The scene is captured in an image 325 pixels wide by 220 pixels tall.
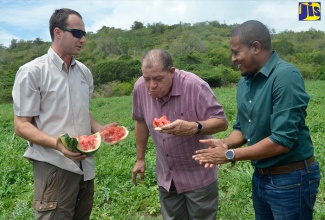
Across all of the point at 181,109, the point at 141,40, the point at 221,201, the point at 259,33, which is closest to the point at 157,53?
the point at 181,109

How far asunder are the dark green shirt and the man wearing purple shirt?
375mm

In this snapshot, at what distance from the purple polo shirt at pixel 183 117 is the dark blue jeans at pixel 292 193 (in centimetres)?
71

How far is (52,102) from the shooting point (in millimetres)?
3375

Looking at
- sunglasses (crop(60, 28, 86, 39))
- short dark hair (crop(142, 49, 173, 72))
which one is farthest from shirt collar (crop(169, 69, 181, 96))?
sunglasses (crop(60, 28, 86, 39))

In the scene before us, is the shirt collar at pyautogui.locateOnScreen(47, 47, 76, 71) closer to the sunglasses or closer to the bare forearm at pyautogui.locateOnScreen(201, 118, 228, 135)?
the sunglasses

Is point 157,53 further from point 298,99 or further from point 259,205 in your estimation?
point 259,205

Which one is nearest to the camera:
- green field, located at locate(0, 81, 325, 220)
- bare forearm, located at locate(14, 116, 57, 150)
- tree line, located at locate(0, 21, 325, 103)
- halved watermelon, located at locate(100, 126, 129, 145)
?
bare forearm, located at locate(14, 116, 57, 150)

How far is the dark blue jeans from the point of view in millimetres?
2848

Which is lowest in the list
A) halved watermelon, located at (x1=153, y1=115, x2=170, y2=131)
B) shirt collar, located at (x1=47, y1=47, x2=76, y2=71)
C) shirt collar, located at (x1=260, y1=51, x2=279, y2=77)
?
halved watermelon, located at (x1=153, y1=115, x2=170, y2=131)

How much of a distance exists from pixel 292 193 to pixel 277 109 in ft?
2.11

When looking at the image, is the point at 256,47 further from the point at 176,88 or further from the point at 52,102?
the point at 52,102

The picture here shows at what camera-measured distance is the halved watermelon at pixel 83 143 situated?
3088 millimetres

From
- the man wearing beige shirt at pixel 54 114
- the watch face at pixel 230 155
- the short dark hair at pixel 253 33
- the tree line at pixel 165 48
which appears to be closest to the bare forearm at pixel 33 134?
the man wearing beige shirt at pixel 54 114

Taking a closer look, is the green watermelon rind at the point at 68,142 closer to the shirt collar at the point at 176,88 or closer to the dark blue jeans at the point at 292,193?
the shirt collar at the point at 176,88
